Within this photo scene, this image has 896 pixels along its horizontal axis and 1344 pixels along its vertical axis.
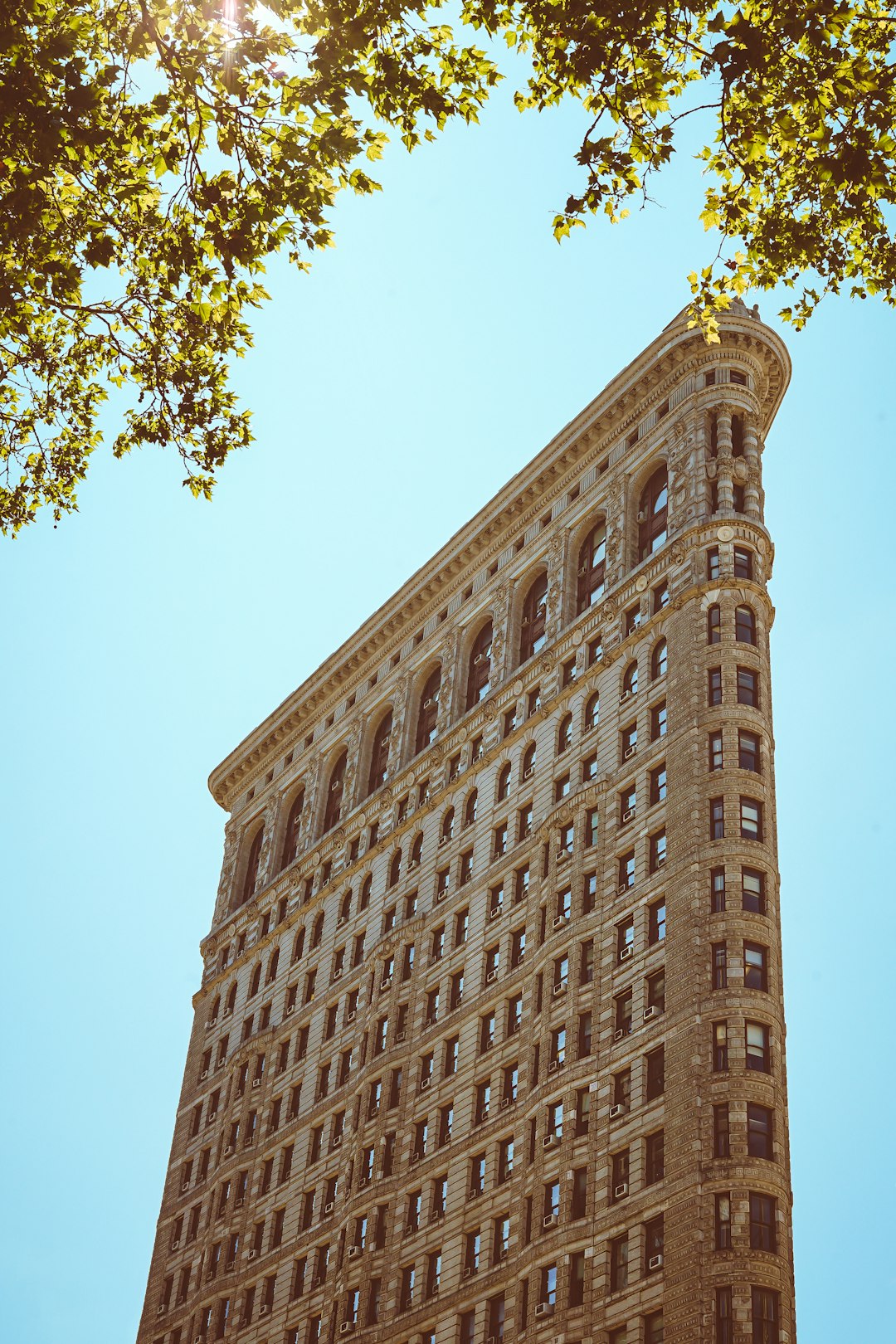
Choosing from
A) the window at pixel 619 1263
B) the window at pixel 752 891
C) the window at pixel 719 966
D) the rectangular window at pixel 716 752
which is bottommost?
the window at pixel 619 1263

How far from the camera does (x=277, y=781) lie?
101375 millimetres

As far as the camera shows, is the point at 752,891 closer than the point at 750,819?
Yes

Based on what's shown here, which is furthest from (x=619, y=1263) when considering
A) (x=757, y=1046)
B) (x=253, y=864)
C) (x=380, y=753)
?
(x=253, y=864)

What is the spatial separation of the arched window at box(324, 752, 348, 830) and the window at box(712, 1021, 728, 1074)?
38851 millimetres

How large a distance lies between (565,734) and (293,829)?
28.8 metres

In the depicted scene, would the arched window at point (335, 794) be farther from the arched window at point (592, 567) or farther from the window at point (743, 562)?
the window at point (743, 562)

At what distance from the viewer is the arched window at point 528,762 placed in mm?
75875

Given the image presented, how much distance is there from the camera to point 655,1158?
5619 centimetres

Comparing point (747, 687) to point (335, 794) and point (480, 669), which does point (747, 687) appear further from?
point (335, 794)

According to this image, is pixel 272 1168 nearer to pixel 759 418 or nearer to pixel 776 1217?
pixel 776 1217

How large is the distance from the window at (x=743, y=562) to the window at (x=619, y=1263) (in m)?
27.5

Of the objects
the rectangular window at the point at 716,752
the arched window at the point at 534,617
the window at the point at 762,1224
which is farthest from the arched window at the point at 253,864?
the window at the point at 762,1224

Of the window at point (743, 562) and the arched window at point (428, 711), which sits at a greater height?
the arched window at point (428, 711)

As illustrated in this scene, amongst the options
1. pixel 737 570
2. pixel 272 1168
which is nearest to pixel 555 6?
pixel 737 570
